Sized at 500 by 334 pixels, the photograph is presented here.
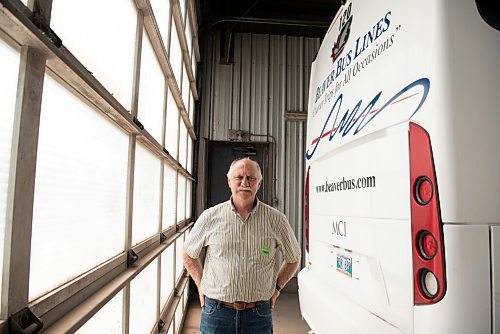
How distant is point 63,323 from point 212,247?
1.35 metres

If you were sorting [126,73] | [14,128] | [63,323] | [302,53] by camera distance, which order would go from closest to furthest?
[14,128]
[63,323]
[126,73]
[302,53]

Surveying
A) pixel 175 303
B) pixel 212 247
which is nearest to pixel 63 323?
pixel 212 247

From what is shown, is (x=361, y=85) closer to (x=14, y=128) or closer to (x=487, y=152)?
(x=487, y=152)

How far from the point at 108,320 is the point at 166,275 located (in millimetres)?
1743

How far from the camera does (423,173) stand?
4.55 ft

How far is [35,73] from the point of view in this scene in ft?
2.93

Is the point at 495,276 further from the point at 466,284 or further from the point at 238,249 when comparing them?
the point at 238,249

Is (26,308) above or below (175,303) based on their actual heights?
above

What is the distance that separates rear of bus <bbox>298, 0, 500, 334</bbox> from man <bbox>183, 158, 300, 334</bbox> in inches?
21.0

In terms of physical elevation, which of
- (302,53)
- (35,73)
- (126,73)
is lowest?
(35,73)

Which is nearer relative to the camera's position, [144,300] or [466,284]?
[466,284]

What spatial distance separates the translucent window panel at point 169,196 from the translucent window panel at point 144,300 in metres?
0.64

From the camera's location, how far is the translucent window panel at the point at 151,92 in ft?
6.76

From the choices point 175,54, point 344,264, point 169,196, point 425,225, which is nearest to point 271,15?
point 175,54
